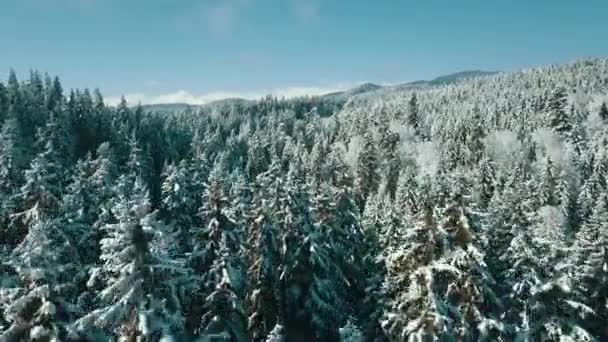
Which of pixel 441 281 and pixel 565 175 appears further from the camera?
pixel 565 175

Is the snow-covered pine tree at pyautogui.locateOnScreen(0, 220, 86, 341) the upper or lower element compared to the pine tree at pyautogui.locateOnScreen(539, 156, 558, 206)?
upper

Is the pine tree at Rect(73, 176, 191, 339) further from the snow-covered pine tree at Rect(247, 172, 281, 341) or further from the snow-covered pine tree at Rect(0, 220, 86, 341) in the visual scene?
the snow-covered pine tree at Rect(247, 172, 281, 341)

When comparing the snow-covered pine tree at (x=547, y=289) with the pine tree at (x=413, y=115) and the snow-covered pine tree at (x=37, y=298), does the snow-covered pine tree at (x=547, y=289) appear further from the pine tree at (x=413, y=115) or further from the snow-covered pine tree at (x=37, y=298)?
the pine tree at (x=413, y=115)

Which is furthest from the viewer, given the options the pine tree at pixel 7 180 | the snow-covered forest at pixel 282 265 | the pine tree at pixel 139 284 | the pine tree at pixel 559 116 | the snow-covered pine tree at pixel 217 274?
the pine tree at pixel 559 116

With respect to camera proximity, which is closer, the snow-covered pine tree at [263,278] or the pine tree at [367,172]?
the snow-covered pine tree at [263,278]

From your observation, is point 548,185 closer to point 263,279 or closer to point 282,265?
point 282,265

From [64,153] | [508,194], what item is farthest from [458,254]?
[64,153]

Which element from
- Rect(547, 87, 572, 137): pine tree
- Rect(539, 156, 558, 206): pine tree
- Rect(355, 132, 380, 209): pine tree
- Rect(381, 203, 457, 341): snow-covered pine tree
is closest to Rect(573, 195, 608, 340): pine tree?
Rect(381, 203, 457, 341): snow-covered pine tree

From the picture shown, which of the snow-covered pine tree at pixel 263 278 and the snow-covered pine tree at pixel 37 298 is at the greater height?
the snow-covered pine tree at pixel 37 298

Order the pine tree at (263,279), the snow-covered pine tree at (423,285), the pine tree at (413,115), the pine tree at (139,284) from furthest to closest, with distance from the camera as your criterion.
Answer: the pine tree at (413,115) → the pine tree at (263,279) → the snow-covered pine tree at (423,285) → the pine tree at (139,284)

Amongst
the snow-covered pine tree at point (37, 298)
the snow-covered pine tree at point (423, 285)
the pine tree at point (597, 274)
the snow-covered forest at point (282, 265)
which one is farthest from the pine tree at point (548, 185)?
the snow-covered pine tree at point (37, 298)

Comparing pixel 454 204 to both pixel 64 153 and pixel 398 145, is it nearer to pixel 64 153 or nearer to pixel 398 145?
pixel 64 153
